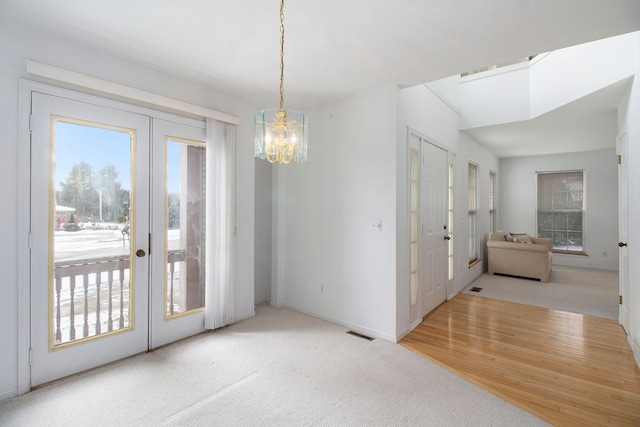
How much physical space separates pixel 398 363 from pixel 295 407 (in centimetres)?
105

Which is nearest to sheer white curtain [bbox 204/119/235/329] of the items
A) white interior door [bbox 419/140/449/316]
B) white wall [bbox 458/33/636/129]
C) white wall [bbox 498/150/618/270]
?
white interior door [bbox 419/140/449/316]

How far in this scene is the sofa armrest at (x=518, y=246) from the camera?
5.54 m

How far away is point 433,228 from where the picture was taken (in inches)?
157

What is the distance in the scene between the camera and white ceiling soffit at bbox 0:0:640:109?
195 centimetres

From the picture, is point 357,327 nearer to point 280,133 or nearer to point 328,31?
point 280,133

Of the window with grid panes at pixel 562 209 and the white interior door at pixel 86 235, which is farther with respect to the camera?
the window with grid panes at pixel 562 209

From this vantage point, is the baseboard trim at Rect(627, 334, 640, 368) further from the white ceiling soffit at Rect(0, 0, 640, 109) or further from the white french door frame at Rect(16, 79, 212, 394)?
the white french door frame at Rect(16, 79, 212, 394)

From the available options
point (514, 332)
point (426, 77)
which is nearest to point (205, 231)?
point (426, 77)

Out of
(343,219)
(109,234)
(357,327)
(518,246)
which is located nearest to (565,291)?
(518,246)

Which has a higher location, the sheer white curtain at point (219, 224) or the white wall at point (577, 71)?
the white wall at point (577, 71)

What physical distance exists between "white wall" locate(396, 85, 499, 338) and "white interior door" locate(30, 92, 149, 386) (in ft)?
8.22

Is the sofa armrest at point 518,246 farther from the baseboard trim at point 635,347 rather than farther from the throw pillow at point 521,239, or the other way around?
the baseboard trim at point 635,347

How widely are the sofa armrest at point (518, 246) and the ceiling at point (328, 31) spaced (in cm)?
423

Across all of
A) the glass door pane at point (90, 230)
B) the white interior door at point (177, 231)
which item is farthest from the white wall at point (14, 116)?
the white interior door at point (177, 231)
